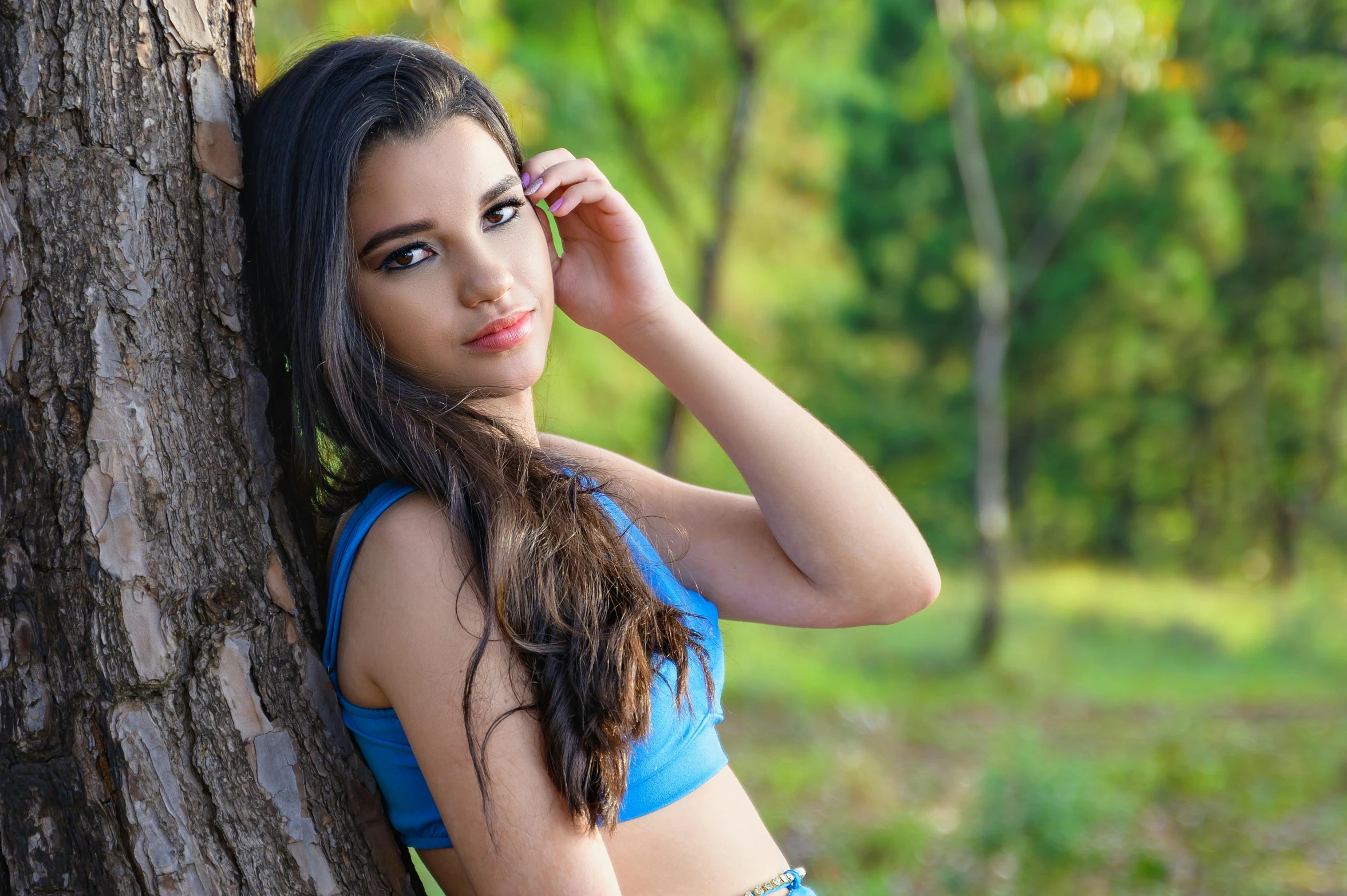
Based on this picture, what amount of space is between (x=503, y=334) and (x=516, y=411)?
16cm

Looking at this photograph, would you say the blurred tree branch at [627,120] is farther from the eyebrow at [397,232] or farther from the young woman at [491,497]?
the eyebrow at [397,232]

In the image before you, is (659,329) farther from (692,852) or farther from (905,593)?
(692,852)

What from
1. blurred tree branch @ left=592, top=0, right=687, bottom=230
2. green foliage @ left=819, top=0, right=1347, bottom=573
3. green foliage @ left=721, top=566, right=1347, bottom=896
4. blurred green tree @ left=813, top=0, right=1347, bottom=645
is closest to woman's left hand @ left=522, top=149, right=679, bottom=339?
green foliage @ left=721, top=566, right=1347, bottom=896

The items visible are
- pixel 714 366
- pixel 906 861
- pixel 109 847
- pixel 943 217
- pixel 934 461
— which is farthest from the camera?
pixel 934 461

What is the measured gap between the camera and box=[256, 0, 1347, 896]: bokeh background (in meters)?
5.31

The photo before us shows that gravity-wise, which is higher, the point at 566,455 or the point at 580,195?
the point at 580,195

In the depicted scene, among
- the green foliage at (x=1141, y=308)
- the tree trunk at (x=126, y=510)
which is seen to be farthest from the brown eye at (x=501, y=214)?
the green foliage at (x=1141, y=308)

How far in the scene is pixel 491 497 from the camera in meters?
1.35

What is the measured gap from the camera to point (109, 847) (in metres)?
1.22

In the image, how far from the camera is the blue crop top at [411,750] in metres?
1.37

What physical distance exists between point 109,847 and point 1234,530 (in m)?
20.4

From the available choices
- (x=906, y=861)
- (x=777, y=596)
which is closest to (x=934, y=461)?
(x=906, y=861)

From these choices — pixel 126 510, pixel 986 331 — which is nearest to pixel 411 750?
pixel 126 510

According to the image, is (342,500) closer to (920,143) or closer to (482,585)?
(482,585)
